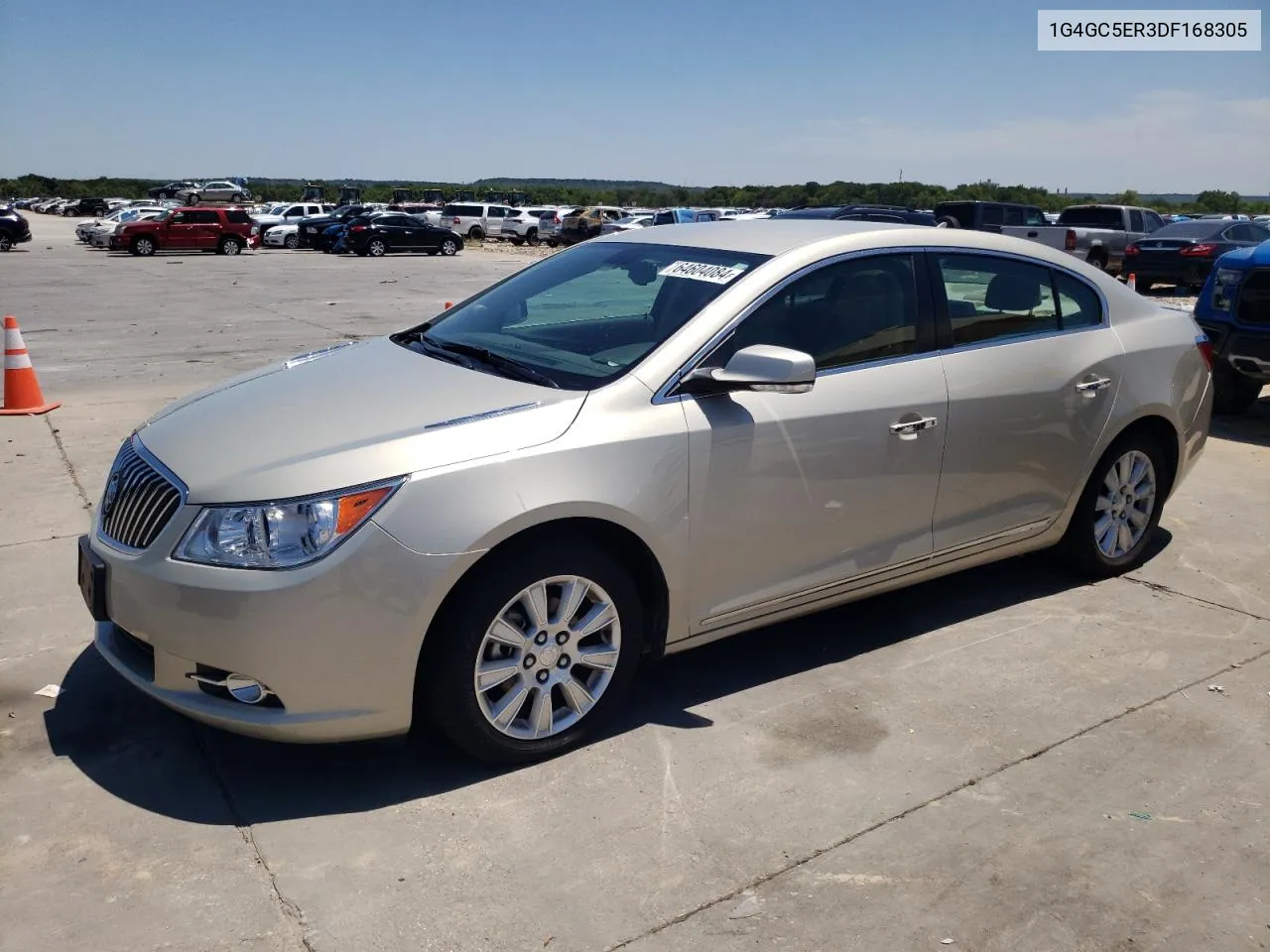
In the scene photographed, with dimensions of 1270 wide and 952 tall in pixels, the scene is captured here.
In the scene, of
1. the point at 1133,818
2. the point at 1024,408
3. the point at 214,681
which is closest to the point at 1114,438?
the point at 1024,408

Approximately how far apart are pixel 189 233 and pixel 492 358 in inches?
1380

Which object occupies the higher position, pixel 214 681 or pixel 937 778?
pixel 214 681

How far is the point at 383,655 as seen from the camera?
320 cm

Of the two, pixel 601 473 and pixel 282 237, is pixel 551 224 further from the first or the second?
pixel 601 473

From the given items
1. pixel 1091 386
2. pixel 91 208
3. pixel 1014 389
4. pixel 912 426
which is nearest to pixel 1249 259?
pixel 1091 386

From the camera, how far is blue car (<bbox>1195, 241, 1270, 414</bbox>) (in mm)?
8211

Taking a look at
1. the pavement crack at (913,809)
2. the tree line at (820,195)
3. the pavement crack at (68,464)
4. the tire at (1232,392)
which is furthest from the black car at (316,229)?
the pavement crack at (913,809)

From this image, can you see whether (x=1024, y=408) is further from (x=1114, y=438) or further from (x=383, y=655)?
(x=383, y=655)

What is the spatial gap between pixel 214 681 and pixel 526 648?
0.91 meters

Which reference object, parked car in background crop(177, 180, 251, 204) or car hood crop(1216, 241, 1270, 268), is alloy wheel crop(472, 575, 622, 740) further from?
parked car in background crop(177, 180, 251, 204)

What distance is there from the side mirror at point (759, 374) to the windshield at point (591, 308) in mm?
217

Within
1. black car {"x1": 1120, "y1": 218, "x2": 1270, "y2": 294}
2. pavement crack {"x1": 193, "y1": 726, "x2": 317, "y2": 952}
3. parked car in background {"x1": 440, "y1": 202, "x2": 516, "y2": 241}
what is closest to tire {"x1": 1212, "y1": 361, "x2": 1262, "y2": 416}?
pavement crack {"x1": 193, "y1": 726, "x2": 317, "y2": 952}

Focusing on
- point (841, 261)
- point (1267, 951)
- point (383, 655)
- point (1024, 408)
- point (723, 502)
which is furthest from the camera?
point (1024, 408)

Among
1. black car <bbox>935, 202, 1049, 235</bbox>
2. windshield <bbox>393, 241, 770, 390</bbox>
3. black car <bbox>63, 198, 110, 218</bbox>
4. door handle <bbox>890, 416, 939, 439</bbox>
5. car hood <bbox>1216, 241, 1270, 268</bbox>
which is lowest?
door handle <bbox>890, 416, 939, 439</bbox>
